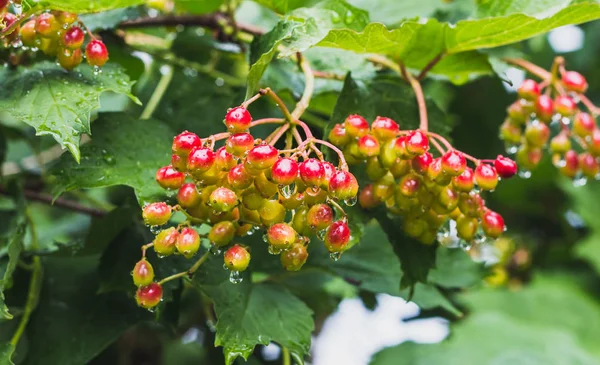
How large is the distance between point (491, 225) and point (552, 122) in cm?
36

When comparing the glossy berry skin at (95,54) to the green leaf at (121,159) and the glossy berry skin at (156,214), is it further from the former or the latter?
the glossy berry skin at (156,214)

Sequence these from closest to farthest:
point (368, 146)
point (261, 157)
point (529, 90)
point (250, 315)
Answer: point (261, 157) < point (368, 146) < point (250, 315) < point (529, 90)

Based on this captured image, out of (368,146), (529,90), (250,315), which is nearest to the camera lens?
(368,146)

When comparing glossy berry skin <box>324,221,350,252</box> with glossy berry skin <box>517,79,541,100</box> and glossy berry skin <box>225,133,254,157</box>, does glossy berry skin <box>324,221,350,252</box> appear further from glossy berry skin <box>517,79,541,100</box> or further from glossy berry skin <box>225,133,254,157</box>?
glossy berry skin <box>517,79,541,100</box>

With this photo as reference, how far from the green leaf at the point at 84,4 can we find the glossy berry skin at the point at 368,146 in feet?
1.20

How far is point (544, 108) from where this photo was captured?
1.10 metres

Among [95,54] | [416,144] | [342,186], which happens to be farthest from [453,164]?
[95,54]

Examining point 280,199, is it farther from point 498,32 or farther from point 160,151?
point 498,32

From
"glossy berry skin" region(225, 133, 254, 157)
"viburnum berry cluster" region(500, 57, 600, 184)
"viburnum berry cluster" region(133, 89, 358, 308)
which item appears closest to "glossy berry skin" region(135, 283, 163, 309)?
"viburnum berry cluster" region(133, 89, 358, 308)

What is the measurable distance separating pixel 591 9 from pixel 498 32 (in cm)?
13

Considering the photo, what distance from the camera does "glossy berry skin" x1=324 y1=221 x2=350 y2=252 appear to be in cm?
78

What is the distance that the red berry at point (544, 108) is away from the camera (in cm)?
110

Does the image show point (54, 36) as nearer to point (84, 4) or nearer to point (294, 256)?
point (84, 4)

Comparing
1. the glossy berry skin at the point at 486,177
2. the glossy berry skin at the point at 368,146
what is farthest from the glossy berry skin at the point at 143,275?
the glossy berry skin at the point at 486,177
